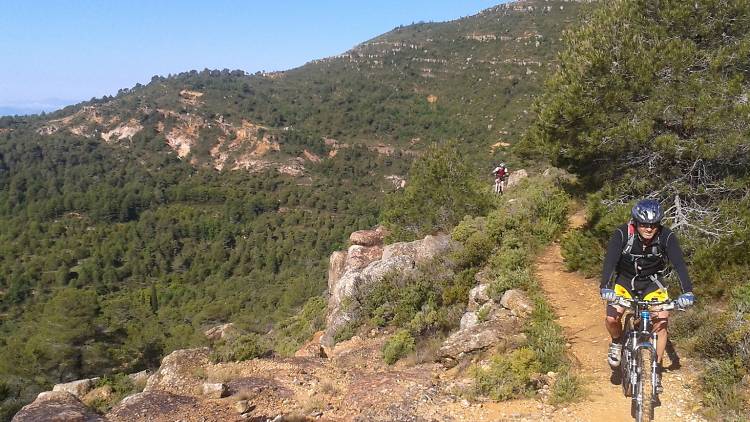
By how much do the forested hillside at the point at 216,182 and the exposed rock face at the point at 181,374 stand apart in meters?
5.57

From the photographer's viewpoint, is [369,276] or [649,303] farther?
[369,276]

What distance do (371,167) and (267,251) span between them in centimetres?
3507

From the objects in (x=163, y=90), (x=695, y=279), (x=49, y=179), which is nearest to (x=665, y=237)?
(x=695, y=279)

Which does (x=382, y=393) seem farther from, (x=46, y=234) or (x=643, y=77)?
(x=46, y=234)

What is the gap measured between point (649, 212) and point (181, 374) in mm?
9084

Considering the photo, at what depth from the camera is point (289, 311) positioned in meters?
Result: 38.4

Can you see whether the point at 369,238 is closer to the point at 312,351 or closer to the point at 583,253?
the point at 312,351

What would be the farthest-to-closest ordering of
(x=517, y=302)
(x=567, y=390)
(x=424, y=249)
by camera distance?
1. (x=424, y=249)
2. (x=517, y=302)
3. (x=567, y=390)

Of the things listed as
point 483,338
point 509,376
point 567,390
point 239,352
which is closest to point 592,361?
point 567,390

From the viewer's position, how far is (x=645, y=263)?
452cm

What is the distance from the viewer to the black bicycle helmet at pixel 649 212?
418 cm

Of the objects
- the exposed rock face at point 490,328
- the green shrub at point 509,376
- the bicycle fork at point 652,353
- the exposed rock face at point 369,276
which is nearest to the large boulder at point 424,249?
the exposed rock face at point 369,276

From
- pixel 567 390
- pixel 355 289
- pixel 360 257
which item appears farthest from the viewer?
pixel 360 257

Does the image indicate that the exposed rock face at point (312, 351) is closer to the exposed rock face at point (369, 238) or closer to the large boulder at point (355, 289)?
the large boulder at point (355, 289)
